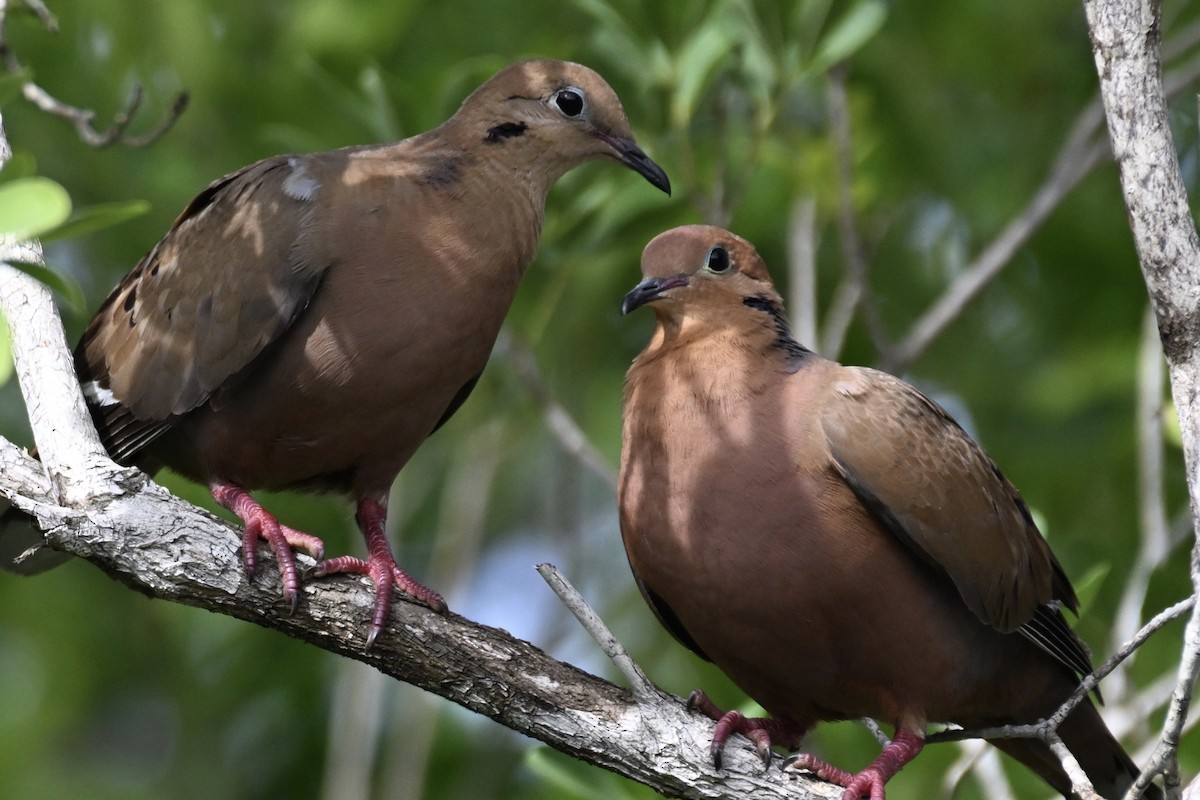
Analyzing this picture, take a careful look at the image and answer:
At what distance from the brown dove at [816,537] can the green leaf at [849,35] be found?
101 centimetres

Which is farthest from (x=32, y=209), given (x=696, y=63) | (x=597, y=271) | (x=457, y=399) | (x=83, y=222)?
(x=597, y=271)

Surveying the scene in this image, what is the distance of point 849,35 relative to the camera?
497 centimetres

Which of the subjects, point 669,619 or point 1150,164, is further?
point 669,619

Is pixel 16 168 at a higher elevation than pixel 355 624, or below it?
higher

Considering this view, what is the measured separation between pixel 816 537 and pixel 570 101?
158 centimetres

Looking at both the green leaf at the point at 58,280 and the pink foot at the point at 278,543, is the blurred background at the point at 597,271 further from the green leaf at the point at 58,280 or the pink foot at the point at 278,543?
the green leaf at the point at 58,280

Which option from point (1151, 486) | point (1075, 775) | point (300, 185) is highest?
point (300, 185)

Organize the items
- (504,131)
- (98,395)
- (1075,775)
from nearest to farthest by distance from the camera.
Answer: (1075,775)
(98,395)
(504,131)

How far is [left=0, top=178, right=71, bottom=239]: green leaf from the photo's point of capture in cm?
210

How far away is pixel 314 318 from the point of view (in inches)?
157

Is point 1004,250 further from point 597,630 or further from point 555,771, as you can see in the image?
point 597,630

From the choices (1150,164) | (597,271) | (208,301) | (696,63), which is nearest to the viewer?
(1150,164)

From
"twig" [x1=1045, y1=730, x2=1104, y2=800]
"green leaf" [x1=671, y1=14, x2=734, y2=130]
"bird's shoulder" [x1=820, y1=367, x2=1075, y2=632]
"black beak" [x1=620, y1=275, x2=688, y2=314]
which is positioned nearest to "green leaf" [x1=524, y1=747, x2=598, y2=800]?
"bird's shoulder" [x1=820, y1=367, x2=1075, y2=632]

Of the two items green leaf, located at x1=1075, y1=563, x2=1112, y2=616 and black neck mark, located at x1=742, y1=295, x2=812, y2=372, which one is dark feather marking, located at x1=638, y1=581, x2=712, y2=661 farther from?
green leaf, located at x1=1075, y1=563, x2=1112, y2=616
